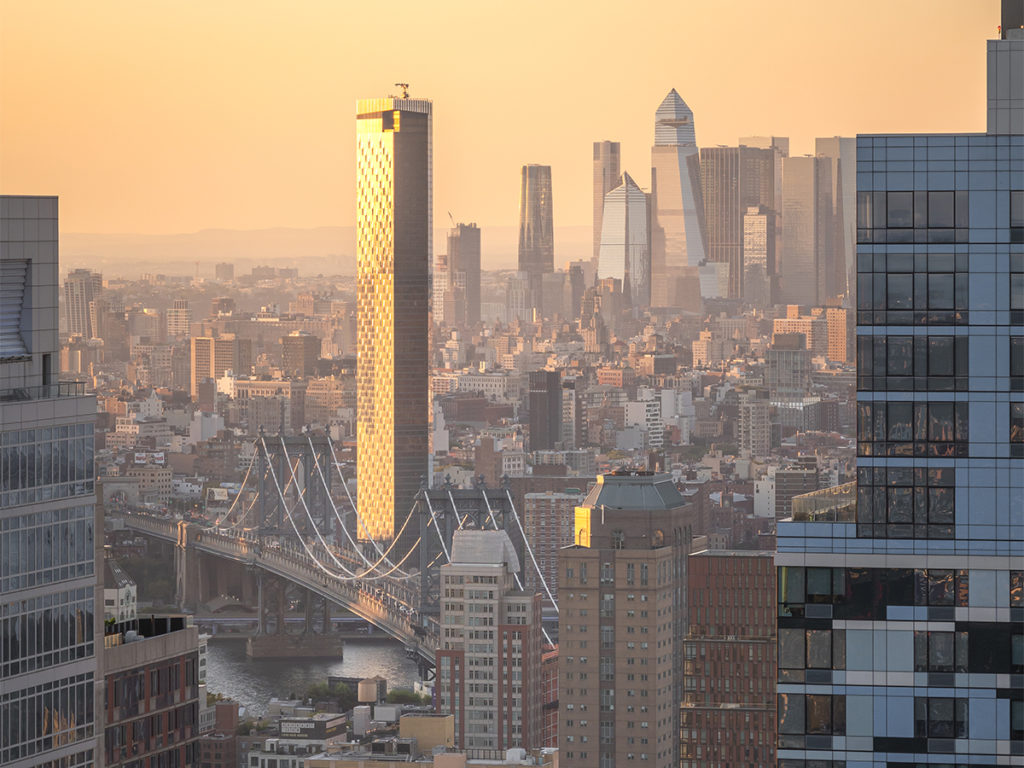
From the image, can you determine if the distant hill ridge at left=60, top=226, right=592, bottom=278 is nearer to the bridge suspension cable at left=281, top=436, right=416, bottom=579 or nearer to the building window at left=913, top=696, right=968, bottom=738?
the bridge suspension cable at left=281, top=436, right=416, bottom=579

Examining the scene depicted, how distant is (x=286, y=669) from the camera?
5800 centimetres

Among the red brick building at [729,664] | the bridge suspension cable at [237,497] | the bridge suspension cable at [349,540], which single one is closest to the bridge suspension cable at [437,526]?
the bridge suspension cable at [349,540]

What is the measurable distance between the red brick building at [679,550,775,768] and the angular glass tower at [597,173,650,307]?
269ft

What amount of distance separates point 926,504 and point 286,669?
45.7 meters

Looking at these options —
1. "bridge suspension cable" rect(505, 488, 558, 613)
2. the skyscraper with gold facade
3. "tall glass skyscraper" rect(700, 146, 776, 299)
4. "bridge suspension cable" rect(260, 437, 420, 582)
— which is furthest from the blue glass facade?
"tall glass skyscraper" rect(700, 146, 776, 299)

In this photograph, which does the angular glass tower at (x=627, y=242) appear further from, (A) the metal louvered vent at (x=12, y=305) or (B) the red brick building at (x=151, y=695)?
(A) the metal louvered vent at (x=12, y=305)

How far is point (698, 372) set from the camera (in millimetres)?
102812

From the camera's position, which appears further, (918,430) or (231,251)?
(231,251)

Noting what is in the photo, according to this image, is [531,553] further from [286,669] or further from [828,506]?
[828,506]

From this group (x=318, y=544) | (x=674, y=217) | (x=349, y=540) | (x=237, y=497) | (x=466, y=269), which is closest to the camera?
(x=349, y=540)

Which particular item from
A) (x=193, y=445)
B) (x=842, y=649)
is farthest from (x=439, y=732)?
(x=193, y=445)

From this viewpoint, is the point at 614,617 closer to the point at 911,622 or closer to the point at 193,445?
the point at 911,622

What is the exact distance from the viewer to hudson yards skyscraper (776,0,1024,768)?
1303 centimetres

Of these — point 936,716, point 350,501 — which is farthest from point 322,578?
point 936,716
